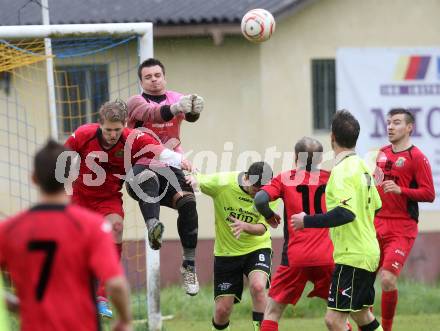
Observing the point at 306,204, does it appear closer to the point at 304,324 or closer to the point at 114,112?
the point at 114,112

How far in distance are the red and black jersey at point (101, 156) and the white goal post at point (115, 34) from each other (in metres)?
1.27

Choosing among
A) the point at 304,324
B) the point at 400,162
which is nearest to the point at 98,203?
the point at 400,162

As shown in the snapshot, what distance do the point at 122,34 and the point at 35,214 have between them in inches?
203

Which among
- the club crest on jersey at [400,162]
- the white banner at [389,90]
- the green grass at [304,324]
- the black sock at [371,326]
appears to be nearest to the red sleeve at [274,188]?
the black sock at [371,326]

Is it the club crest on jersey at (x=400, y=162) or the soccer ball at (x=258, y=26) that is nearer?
the soccer ball at (x=258, y=26)

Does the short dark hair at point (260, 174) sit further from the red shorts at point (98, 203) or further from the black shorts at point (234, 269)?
the red shorts at point (98, 203)

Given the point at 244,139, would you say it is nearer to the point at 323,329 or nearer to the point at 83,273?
the point at 323,329

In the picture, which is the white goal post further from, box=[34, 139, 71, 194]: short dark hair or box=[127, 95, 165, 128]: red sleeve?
box=[34, 139, 71, 194]: short dark hair

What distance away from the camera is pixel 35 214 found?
5.14 meters

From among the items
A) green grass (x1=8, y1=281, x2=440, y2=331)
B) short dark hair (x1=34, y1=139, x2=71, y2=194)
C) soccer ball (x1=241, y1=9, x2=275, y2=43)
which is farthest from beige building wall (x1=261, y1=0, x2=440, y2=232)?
short dark hair (x1=34, y1=139, x2=71, y2=194)

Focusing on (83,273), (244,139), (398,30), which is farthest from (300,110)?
(83,273)

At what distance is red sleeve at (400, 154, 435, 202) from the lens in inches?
385

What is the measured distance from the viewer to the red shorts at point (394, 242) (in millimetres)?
9727

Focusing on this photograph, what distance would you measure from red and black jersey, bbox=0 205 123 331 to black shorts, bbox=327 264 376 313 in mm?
3100
